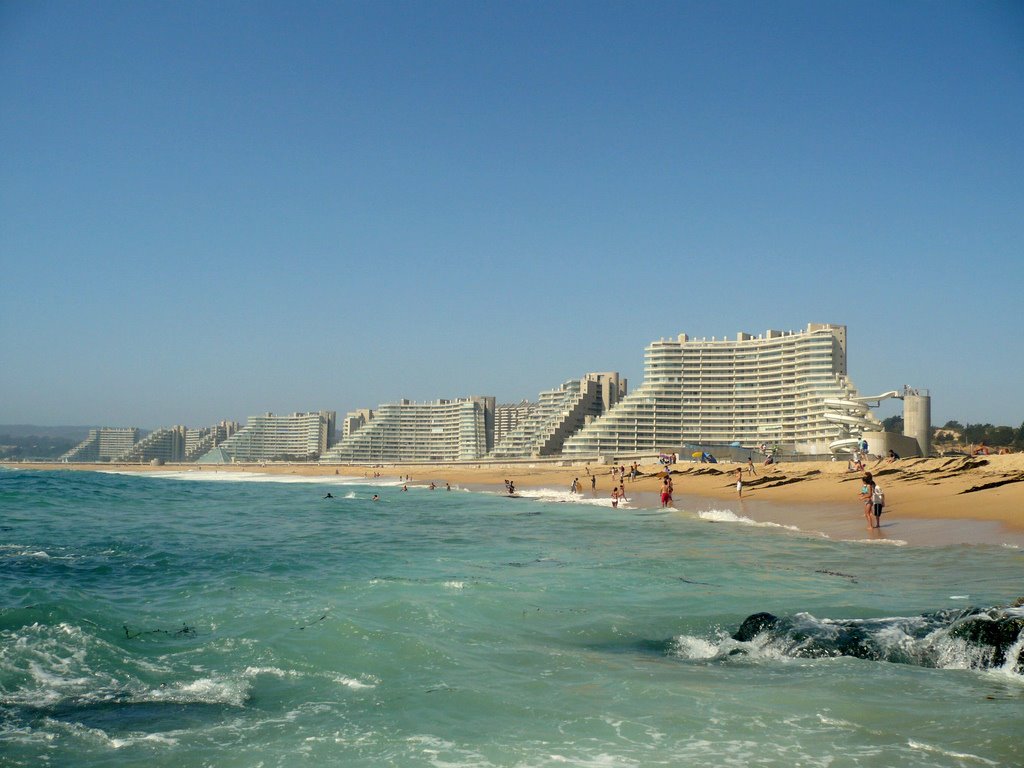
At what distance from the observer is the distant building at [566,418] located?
437ft

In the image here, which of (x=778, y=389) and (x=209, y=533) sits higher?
(x=778, y=389)

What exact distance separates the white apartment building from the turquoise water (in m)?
155

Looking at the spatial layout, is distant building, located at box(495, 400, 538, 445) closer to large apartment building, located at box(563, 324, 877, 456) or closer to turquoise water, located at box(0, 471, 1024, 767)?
large apartment building, located at box(563, 324, 877, 456)

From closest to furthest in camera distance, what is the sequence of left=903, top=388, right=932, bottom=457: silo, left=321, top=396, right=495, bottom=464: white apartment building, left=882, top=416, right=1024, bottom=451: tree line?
left=903, top=388, right=932, bottom=457: silo < left=882, top=416, right=1024, bottom=451: tree line < left=321, top=396, right=495, bottom=464: white apartment building

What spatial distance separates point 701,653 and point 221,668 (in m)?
4.86

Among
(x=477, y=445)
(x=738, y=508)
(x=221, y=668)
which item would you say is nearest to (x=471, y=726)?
(x=221, y=668)

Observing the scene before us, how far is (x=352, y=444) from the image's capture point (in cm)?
17562

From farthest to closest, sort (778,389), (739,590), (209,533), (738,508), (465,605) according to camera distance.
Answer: (778,389), (738,508), (209,533), (739,590), (465,605)

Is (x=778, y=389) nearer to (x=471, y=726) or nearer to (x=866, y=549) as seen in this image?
(x=866, y=549)

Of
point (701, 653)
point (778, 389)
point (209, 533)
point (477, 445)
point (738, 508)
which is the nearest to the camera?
point (701, 653)

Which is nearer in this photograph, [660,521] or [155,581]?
[155,581]

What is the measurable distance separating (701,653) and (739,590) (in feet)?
13.3

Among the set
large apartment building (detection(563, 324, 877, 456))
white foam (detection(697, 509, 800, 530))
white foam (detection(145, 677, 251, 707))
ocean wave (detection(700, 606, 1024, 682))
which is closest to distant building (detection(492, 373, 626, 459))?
large apartment building (detection(563, 324, 877, 456))

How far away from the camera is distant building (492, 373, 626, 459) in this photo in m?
133
